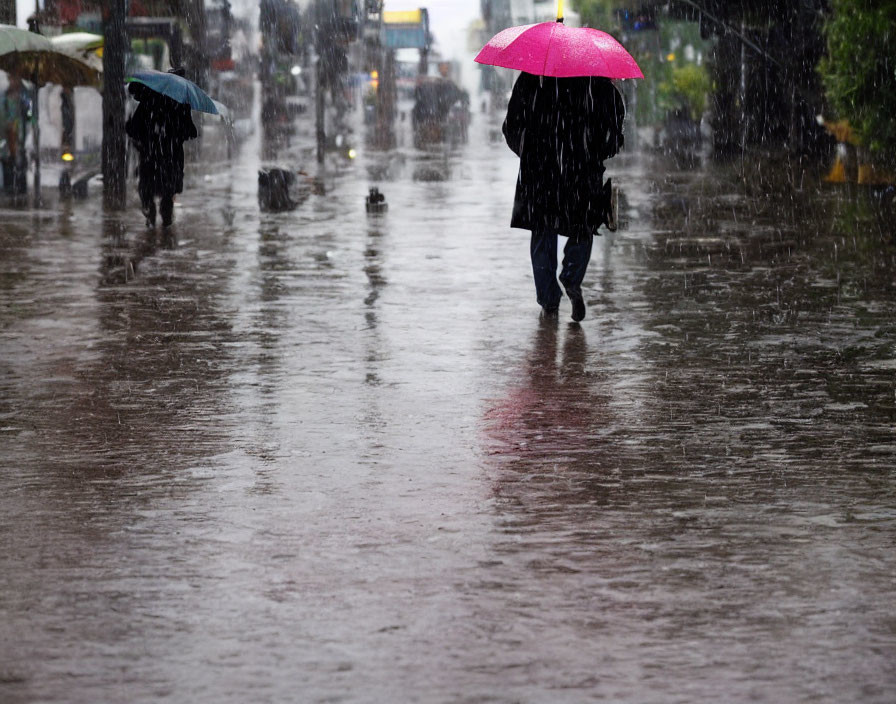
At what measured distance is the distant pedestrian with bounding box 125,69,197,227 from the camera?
57.9 feet

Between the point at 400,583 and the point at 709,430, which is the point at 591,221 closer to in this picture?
the point at 709,430

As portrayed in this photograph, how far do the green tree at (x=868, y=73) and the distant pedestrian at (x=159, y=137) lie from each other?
11.3 metres

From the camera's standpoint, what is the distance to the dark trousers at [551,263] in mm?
11367

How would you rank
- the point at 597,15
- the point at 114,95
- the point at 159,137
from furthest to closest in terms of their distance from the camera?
the point at 597,15, the point at 114,95, the point at 159,137

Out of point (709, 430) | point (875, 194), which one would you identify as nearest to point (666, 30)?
point (875, 194)

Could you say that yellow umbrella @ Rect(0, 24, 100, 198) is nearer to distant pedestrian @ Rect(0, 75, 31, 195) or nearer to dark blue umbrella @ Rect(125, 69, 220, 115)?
distant pedestrian @ Rect(0, 75, 31, 195)

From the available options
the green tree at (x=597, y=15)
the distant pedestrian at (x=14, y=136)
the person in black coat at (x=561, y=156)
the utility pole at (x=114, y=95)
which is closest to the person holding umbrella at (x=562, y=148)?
the person in black coat at (x=561, y=156)

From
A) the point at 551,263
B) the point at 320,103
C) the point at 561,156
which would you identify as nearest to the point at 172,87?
the point at 561,156

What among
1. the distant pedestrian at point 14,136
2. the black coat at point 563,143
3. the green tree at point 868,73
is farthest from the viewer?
the green tree at point 868,73

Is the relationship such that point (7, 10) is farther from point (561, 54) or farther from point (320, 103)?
point (561, 54)

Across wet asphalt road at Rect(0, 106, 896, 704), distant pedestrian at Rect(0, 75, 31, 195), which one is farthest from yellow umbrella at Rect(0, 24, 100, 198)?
wet asphalt road at Rect(0, 106, 896, 704)

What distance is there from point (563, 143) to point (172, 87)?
703 cm

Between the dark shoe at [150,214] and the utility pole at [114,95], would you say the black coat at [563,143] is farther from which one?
the utility pole at [114,95]

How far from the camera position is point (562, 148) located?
1137 cm
